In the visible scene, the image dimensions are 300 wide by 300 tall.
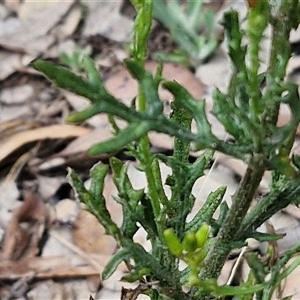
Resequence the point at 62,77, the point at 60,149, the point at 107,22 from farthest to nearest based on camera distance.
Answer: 1. the point at 107,22
2. the point at 60,149
3. the point at 62,77

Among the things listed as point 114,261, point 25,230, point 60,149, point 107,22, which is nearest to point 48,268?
point 25,230

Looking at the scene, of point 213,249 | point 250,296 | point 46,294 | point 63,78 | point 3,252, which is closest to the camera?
point 63,78

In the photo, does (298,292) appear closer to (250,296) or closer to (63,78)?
(250,296)

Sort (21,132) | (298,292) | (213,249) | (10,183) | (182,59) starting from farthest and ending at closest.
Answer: (182,59) → (21,132) → (10,183) → (298,292) → (213,249)

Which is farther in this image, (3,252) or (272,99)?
(3,252)

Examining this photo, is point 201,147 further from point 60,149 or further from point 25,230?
point 60,149

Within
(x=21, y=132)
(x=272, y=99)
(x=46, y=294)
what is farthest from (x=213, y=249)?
(x=21, y=132)

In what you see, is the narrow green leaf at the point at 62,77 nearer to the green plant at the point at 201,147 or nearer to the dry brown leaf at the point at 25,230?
the green plant at the point at 201,147

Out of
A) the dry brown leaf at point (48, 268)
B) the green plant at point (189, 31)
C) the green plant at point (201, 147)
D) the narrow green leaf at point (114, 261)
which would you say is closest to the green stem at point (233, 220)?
the green plant at point (201, 147)
